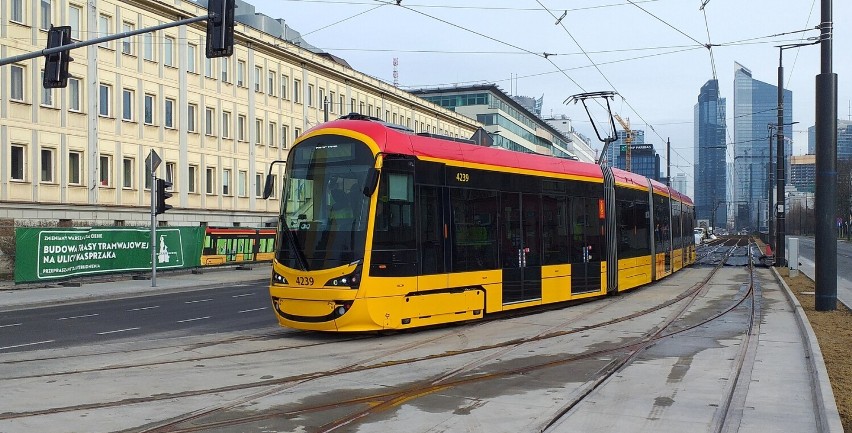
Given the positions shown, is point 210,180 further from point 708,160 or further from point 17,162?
point 708,160

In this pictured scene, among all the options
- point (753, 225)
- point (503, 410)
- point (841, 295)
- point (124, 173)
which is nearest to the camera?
point (503, 410)

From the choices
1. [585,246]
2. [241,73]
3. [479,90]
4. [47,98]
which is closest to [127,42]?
[47,98]

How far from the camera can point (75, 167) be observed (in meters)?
39.3

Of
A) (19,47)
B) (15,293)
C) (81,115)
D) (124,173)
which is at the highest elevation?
(19,47)

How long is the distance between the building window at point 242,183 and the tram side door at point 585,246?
36374 mm

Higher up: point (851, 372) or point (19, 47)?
point (19, 47)

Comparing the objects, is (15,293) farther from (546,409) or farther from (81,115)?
(546,409)

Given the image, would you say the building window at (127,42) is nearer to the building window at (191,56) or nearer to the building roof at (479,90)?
the building window at (191,56)

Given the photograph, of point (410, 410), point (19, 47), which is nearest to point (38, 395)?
point (410, 410)

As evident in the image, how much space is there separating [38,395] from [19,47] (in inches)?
1256

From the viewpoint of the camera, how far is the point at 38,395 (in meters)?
8.42

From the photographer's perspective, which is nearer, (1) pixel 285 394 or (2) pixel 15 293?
(1) pixel 285 394

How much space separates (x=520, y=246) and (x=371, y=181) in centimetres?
441

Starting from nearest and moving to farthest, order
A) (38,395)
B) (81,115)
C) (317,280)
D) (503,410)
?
(503,410) < (38,395) < (317,280) < (81,115)
